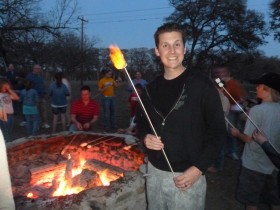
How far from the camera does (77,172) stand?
5.16 metres

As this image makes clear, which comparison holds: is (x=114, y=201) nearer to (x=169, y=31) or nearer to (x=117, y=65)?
(x=117, y=65)

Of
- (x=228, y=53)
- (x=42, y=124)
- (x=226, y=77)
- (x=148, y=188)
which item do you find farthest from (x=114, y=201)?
(x=228, y=53)

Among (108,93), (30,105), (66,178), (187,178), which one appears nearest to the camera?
(187,178)

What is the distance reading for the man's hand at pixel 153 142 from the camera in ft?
8.25

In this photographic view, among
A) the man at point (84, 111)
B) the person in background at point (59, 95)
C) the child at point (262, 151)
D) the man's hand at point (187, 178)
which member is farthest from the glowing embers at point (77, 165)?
the person in background at point (59, 95)

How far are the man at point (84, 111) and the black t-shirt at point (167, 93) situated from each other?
4749 mm

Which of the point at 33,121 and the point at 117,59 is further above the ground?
the point at 117,59

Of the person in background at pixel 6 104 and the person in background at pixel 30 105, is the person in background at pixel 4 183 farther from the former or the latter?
the person in background at pixel 30 105

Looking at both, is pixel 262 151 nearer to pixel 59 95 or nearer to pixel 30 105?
pixel 30 105

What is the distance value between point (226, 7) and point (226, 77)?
100 ft

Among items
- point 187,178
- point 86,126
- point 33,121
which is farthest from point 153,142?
point 33,121

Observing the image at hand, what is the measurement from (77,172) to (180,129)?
3.07 m

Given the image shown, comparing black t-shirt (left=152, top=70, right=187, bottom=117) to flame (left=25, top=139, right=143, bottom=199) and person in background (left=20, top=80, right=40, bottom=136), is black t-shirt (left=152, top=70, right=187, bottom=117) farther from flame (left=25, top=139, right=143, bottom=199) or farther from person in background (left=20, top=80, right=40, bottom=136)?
person in background (left=20, top=80, right=40, bottom=136)

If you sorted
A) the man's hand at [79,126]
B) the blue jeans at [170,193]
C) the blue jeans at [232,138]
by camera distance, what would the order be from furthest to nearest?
the blue jeans at [232,138], the man's hand at [79,126], the blue jeans at [170,193]
